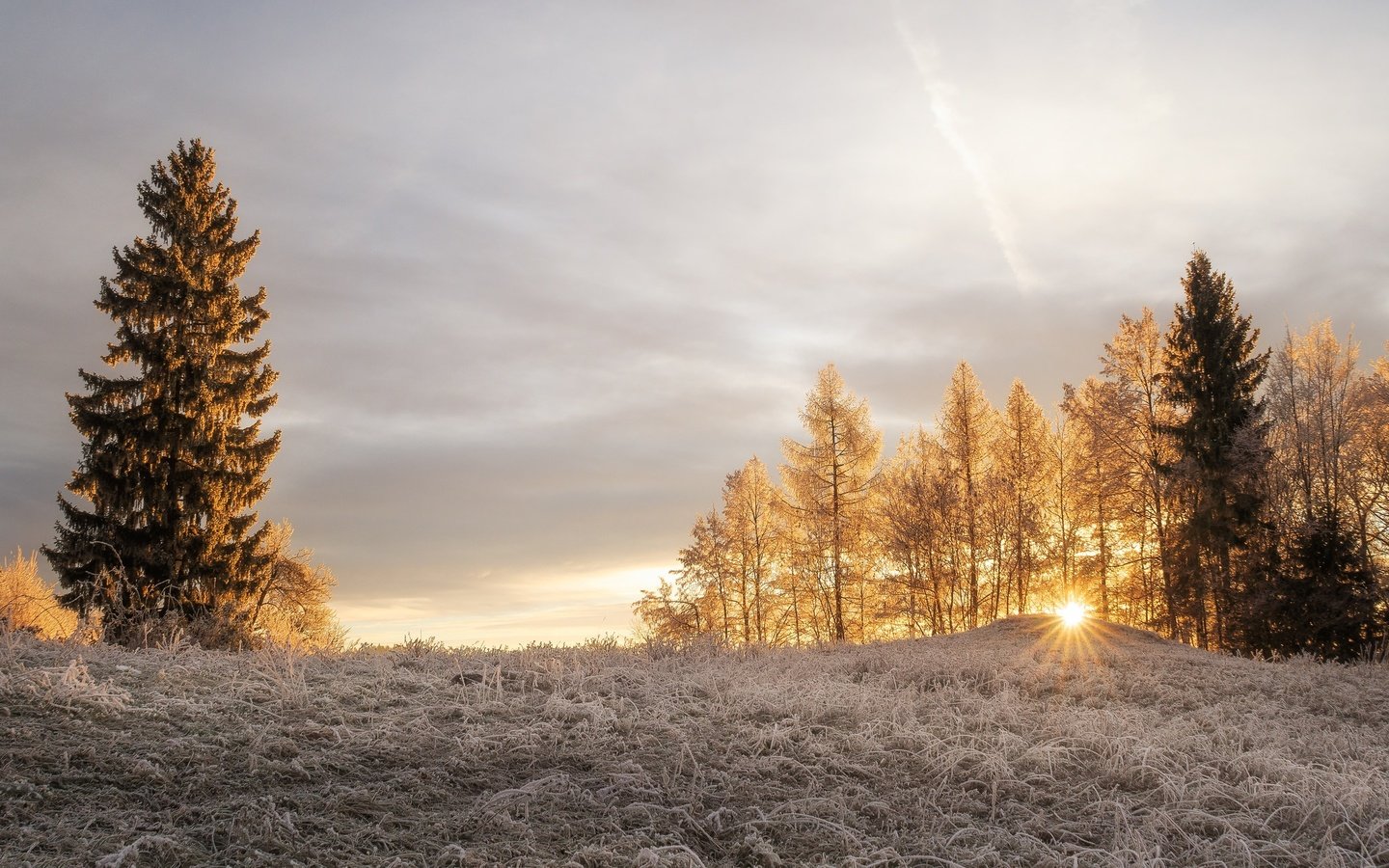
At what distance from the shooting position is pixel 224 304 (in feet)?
75.2

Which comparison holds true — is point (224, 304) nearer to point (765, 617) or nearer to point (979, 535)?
point (765, 617)

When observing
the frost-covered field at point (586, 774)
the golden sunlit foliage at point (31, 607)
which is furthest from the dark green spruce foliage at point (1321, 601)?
the golden sunlit foliage at point (31, 607)

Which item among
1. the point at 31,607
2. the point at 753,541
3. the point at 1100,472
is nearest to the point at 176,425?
the point at 31,607

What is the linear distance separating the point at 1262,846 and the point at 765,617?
2780 cm

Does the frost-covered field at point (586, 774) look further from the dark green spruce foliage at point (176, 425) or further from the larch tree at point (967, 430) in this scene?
the larch tree at point (967, 430)

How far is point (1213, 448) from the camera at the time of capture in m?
29.0

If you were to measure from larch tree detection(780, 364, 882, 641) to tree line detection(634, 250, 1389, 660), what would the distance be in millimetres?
62

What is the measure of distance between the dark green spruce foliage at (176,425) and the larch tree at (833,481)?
16413 mm

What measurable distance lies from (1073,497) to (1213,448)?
4.77m

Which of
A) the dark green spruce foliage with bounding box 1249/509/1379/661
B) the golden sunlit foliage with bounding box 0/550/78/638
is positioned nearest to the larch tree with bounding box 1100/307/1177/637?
the dark green spruce foliage with bounding box 1249/509/1379/661

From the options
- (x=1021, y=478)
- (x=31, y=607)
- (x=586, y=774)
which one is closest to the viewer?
(x=586, y=774)

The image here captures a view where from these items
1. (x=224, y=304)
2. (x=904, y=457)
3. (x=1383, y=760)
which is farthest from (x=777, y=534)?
(x=1383, y=760)

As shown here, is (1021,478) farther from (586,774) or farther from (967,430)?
(586,774)

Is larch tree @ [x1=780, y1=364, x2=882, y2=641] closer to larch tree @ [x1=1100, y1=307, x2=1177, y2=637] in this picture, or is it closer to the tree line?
the tree line
